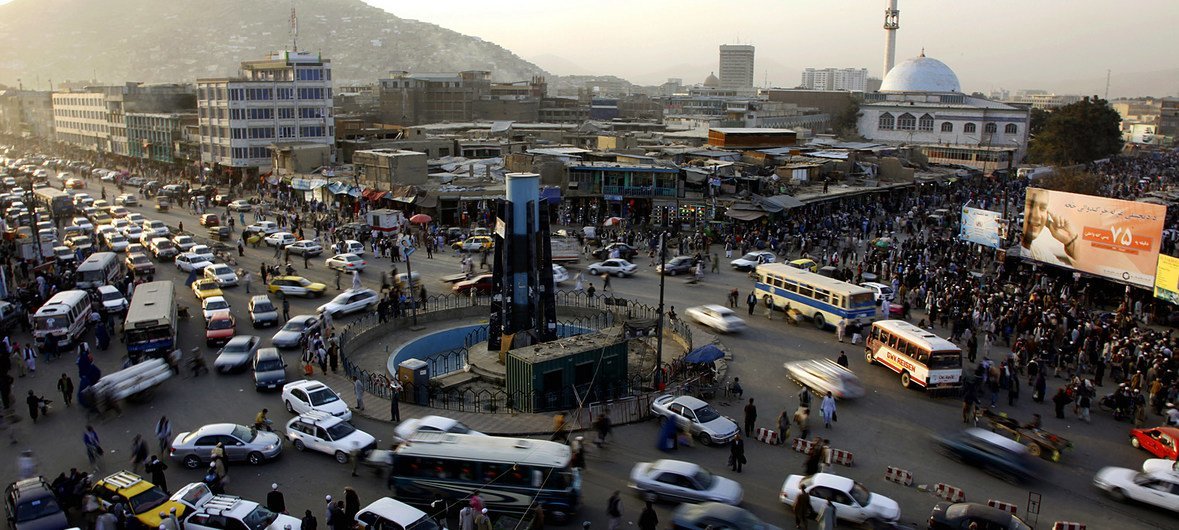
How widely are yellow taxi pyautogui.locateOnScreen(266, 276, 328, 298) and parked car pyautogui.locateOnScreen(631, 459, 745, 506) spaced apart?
18243mm

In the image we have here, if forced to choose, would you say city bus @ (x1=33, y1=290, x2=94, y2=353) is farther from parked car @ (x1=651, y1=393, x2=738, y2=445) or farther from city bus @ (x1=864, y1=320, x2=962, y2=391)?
city bus @ (x1=864, y1=320, x2=962, y2=391)

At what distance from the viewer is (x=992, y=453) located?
15.4 m

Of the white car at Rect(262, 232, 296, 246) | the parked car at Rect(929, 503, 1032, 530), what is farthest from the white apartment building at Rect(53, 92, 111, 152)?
the parked car at Rect(929, 503, 1032, 530)

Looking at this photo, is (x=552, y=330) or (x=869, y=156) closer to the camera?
(x=552, y=330)

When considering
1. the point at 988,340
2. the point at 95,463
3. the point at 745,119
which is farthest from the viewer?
the point at 745,119

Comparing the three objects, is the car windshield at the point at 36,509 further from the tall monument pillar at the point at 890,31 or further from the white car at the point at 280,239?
the tall monument pillar at the point at 890,31

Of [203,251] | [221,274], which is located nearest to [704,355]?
[221,274]

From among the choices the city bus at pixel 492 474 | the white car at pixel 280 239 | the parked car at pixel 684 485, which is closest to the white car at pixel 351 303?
the white car at pixel 280 239

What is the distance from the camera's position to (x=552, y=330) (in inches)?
900

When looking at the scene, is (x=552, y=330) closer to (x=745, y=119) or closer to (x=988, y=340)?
(x=988, y=340)

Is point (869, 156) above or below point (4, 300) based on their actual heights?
above

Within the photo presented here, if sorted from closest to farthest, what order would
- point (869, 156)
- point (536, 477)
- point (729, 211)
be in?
point (536, 477) → point (729, 211) → point (869, 156)

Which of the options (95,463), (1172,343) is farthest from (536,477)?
(1172,343)

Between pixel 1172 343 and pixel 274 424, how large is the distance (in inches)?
948
